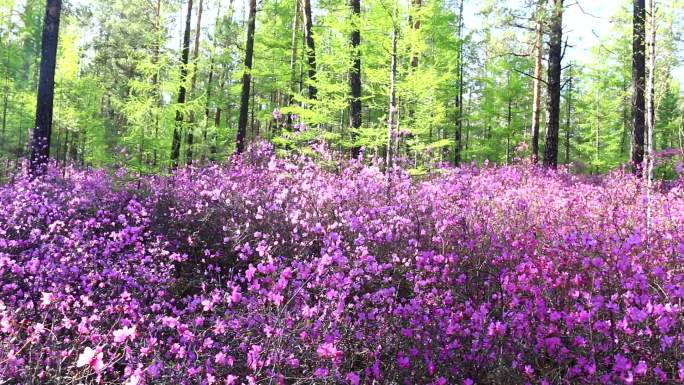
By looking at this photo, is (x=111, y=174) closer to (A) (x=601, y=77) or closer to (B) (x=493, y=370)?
(B) (x=493, y=370)

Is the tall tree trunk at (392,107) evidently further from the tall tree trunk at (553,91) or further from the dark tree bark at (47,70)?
the dark tree bark at (47,70)

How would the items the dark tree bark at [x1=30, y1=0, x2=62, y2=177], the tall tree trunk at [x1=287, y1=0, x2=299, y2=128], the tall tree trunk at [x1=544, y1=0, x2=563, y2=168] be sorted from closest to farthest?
the dark tree bark at [x1=30, y1=0, x2=62, y2=177] < the tall tree trunk at [x1=544, y1=0, x2=563, y2=168] < the tall tree trunk at [x1=287, y1=0, x2=299, y2=128]

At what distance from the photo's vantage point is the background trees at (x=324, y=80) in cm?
1051

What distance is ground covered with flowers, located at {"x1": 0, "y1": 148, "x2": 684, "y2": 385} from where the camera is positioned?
2.52 m

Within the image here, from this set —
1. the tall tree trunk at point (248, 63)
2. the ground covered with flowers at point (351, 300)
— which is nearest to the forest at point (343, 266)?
the ground covered with flowers at point (351, 300)

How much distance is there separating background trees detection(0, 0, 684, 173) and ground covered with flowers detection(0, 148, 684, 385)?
133 inches

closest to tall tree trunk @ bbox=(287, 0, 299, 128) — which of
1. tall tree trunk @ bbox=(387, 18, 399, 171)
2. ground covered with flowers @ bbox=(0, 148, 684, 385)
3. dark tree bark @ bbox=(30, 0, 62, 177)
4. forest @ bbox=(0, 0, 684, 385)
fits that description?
forest @ bbox=(0, 0, 684, 385)

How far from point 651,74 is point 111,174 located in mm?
8926

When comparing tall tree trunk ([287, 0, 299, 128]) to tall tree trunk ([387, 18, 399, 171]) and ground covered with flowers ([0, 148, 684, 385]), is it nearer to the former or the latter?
tall tree trunk ([387, 18, 399, 171])

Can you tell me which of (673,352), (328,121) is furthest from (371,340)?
(328,121)

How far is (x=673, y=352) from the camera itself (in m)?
2.72

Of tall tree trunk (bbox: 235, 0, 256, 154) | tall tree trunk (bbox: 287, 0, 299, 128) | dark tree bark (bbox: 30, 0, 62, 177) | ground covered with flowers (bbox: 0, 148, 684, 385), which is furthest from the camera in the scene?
tall tree trunk (bbox: 287, 0, 299, 128)

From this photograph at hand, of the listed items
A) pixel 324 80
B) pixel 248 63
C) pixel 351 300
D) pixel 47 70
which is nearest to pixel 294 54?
pixel 248 63

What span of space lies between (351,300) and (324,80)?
8.20 m
